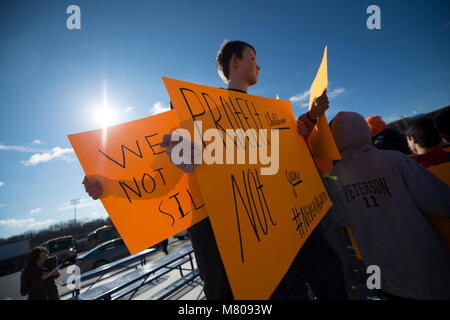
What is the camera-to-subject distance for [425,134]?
1542 millimetres

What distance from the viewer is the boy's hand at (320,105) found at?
0.91m

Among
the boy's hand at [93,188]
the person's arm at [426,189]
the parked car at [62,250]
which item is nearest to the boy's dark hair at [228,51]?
the boy's hand at [93,188]

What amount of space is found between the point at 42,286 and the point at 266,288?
511cm

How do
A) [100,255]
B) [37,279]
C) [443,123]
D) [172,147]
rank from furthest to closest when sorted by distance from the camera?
1. [100,255]
2. [37,279]
3. [443,123]
4. [172,147]

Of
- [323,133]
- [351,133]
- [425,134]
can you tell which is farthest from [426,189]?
[425,134]

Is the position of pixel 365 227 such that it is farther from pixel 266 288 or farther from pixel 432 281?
pixel 266 288

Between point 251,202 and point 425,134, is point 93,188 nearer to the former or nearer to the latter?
point 251,202

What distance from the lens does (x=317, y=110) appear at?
3.10 feet

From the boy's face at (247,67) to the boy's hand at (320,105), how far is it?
0.38 m

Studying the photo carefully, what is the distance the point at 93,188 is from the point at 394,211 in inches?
58.9

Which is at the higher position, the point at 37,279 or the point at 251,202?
the point at 251,202

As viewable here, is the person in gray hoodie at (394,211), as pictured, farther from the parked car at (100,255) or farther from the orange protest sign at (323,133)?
the parked car at (100,255)
